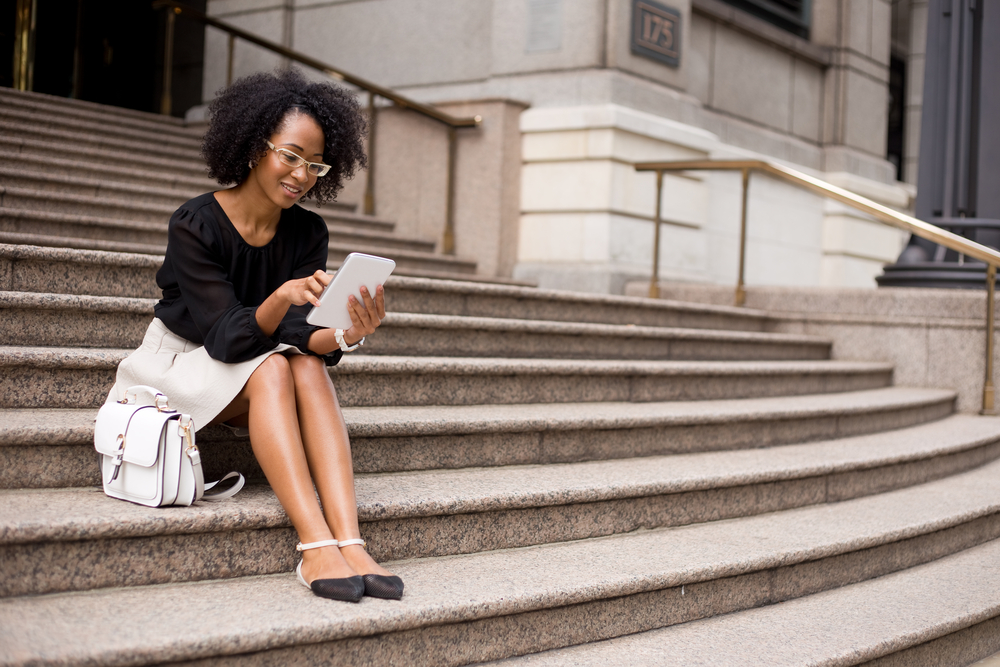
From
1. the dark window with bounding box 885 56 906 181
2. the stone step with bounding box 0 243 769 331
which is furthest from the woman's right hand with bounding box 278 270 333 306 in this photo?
the dark window with bounding box 885 56 906 181

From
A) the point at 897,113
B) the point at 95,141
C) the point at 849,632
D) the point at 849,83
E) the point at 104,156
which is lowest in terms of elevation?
the point at 849,632

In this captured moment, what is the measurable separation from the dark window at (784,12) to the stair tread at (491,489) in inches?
230

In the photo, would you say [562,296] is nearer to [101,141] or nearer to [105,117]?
[101,141]

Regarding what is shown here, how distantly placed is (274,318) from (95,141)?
499 cm

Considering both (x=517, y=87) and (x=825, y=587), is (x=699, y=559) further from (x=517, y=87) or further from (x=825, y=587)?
(x=517, y=87)

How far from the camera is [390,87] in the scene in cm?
832

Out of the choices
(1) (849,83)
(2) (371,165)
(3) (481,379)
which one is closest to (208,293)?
(3) (481,379)

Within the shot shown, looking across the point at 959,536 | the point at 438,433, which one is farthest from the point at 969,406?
the point at 438,433

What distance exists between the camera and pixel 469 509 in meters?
2.96

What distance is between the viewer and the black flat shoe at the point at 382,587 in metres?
2.49

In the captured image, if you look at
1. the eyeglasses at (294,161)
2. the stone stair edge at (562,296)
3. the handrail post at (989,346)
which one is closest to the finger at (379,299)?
the eyeglasses at (294,161)

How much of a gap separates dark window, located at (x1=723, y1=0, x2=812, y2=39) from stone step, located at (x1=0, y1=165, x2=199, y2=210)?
19.0 ft

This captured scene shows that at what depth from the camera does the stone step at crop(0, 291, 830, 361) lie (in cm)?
340

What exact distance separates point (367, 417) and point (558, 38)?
16.1ft
